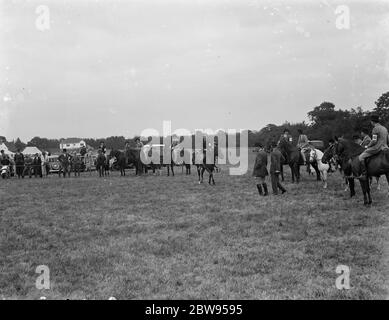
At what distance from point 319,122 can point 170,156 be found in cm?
6518

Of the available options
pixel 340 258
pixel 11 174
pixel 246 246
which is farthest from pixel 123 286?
pixel 11 174

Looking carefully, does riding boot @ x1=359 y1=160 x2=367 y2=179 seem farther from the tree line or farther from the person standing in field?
the tree line

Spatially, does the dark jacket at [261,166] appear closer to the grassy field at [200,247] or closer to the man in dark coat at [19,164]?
the grassy field at [200,247]

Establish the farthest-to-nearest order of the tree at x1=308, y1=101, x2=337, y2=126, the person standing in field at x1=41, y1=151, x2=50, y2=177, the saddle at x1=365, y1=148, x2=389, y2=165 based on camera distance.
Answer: the tree at x1=308, y1=101, x2=337, y2=126
the person standing in field at x1=41, y1=151, x2=50, y2=177
the saddle at x1=365, y1=148, x2=389, y2=165

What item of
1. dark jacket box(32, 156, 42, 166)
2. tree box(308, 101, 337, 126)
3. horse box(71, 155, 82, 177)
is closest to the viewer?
dark jacket box(32, 156, 42, 166)

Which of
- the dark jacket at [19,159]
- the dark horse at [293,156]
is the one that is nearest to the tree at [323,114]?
the dark jacket at [19,159]

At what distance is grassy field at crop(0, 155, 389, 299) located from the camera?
637 cm

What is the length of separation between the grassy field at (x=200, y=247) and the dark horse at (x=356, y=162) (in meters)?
0.68

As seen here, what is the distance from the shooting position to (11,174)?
33188 mm

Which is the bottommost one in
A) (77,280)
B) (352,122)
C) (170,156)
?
(77,280)

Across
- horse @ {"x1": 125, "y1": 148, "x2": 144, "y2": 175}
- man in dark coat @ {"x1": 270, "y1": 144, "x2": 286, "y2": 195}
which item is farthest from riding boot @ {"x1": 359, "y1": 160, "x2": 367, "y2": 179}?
horse @ {"x1": 125, "y1": 148, "x2": 144, "y2": 175}

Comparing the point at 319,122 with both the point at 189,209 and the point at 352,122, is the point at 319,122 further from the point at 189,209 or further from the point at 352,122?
the point at 189,209

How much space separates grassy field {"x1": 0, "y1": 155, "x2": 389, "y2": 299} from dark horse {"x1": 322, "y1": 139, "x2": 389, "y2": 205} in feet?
2.23

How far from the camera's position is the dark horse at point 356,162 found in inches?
489
